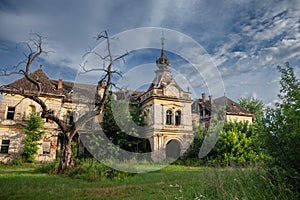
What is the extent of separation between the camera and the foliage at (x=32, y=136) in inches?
732

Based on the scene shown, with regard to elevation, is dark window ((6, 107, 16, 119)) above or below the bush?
above

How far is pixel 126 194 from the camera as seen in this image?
21.1 feet

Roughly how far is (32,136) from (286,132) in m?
19.5

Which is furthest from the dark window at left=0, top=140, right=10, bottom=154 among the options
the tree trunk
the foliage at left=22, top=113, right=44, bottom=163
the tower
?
the tower

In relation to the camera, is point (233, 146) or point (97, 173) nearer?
point (97, 173)

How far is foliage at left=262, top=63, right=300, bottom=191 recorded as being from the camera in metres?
3.80

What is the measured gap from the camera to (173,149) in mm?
22875

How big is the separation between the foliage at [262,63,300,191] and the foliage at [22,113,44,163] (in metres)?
18.7

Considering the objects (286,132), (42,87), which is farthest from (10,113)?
(286,132)

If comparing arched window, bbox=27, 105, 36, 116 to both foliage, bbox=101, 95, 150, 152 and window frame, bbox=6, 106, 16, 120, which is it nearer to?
window frame, bbox=6, 106, 16, 120

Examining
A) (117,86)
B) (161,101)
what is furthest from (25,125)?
(161,101)

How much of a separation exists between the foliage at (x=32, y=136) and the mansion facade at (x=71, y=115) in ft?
1.96

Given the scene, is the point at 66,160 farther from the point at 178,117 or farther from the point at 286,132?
the point at 178,117

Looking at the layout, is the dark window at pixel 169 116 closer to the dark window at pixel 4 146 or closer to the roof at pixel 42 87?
the roof at pixel 42 87
